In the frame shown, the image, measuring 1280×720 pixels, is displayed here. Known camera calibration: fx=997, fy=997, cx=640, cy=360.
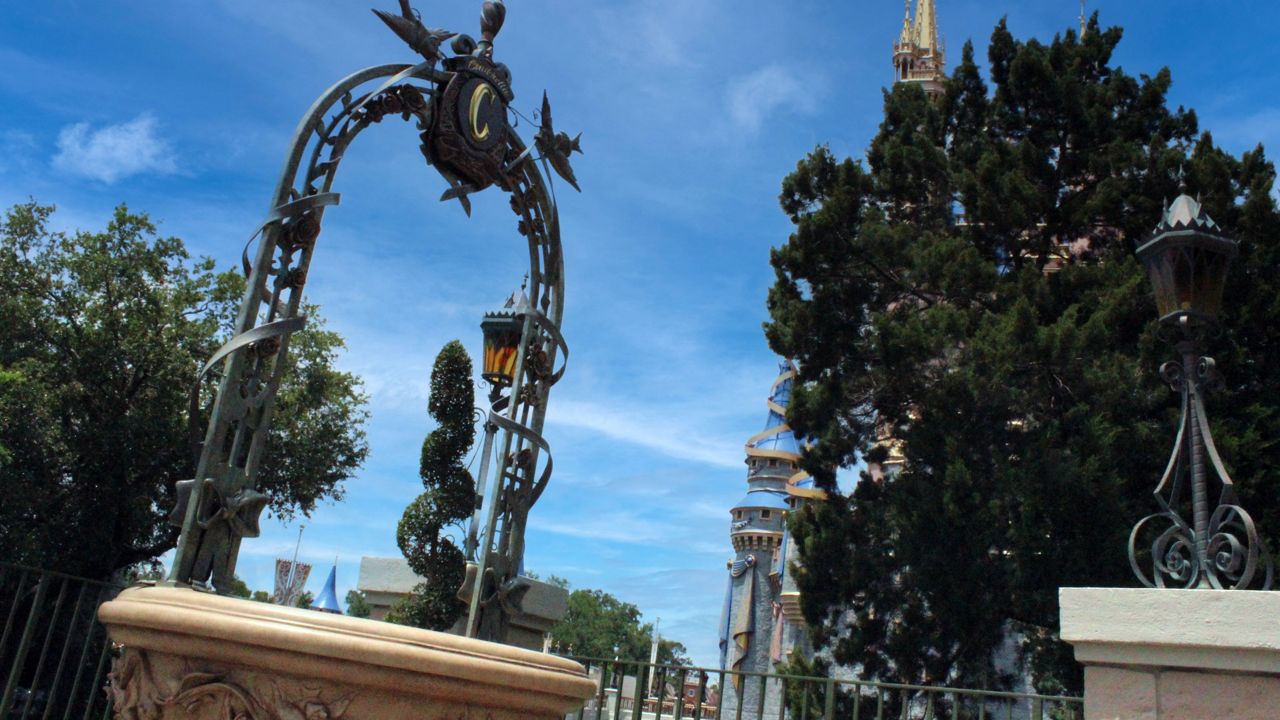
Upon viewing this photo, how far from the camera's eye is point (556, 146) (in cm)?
524

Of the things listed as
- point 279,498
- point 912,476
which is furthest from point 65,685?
point 912,476

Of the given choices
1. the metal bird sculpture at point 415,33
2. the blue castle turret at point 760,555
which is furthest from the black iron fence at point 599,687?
the blue castle turret at point 760,555

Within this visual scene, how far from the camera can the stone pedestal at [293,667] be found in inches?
91.1

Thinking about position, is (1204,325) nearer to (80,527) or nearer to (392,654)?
(392,654)

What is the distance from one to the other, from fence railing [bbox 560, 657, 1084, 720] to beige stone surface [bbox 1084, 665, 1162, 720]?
352mm

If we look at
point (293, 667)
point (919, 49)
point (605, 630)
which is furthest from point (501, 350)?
point (605, 630)

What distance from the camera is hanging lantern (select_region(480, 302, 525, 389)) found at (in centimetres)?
558

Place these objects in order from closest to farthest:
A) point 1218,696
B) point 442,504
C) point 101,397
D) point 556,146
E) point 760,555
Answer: point 1218,696, point 556,146, point 442,504, point 101,397, point 760,555

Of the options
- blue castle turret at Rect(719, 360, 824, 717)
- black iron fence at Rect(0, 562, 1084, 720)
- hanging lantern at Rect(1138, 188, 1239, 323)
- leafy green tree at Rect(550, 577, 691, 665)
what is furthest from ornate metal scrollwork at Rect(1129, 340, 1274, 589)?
leafy green tree at Rect(550, 577, 691, 665)

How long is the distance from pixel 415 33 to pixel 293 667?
9.98ft

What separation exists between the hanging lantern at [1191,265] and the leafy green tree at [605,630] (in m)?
62.7

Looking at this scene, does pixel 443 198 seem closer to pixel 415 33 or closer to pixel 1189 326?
pixel 415 33

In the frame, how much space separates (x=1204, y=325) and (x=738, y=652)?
121 ft

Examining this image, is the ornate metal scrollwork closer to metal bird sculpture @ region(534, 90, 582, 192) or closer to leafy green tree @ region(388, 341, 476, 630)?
metal bird sculpture @ region(534, 90, 582, 192)
